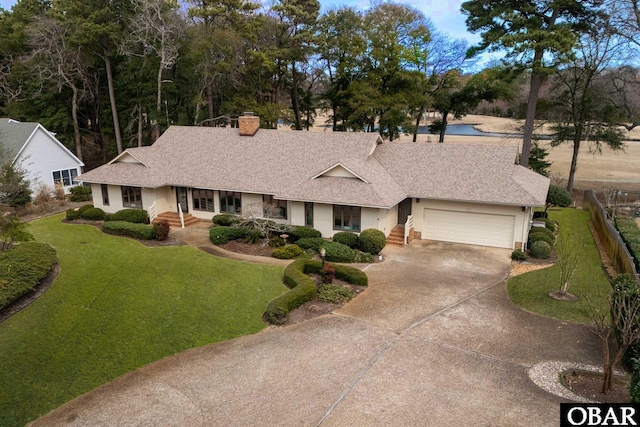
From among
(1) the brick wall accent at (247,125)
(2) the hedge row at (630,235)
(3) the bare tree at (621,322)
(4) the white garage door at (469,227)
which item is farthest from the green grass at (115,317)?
(2) the hedge row at (630,235)

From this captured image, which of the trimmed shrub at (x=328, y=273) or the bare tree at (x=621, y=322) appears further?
the trimmed shrub at (x=328, y=273)

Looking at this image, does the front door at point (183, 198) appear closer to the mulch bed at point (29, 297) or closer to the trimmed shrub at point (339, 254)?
the mulch bed at point (29, 297)

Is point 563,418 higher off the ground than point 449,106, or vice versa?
point 449,106

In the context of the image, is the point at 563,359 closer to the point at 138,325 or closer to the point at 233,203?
the point at 138,325

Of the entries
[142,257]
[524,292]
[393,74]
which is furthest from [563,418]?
[393,74]

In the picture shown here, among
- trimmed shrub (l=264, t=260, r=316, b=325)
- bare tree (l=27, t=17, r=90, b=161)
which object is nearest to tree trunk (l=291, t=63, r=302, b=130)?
bare tree (l=27, t=17, r=90, b=161)

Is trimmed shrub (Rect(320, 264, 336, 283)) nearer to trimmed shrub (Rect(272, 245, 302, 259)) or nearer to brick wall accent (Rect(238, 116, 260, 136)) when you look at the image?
trimmed shrub (Rect(272, 245, 302, 259))

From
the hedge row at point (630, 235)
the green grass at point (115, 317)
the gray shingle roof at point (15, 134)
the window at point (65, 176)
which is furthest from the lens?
the window at point (65, 176)
